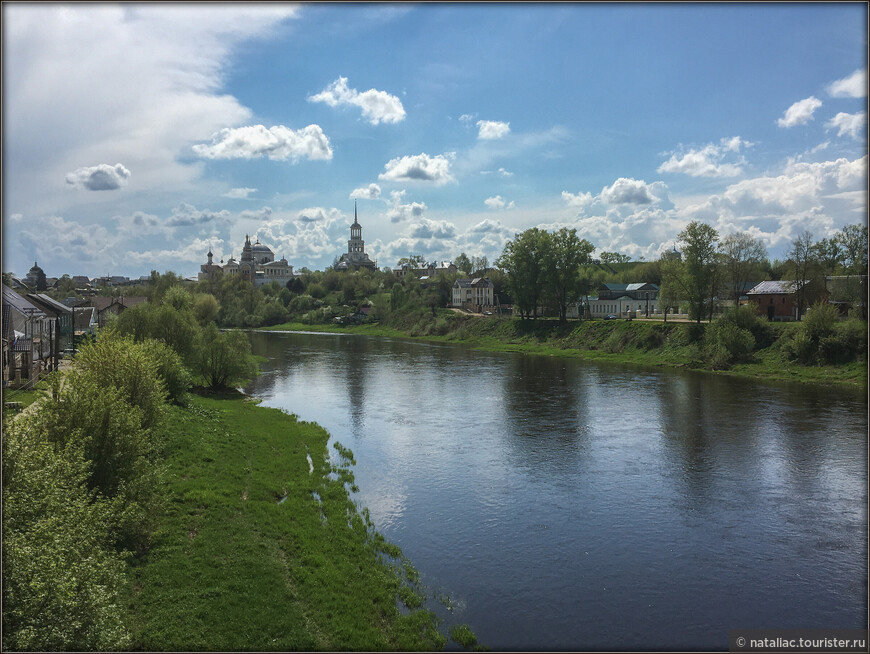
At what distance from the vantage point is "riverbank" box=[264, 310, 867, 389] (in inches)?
1974

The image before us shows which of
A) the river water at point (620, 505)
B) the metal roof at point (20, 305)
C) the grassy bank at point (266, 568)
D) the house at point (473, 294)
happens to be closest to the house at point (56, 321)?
the metal roof at point (20, 305)

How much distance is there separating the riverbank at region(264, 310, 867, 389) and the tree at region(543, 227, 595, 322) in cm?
495

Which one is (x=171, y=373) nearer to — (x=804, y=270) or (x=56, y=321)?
(x=56, y=321)

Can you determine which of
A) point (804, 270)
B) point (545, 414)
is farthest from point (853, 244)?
point (545, 414)

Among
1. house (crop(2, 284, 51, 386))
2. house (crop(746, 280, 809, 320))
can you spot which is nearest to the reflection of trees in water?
house (crop(746, 280, 809, 320))

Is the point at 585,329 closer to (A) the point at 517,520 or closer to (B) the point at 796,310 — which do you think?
(B) the point at 796,310

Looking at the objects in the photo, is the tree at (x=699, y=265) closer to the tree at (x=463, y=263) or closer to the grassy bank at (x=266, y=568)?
the grassy bank at (x=266, y=568)

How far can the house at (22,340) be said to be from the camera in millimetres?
32541

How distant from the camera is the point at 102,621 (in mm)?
10320

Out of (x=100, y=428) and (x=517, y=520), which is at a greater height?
(x=100, y=428)

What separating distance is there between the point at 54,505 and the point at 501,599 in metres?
10.5

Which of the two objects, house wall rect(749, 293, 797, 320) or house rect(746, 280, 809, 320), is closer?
house rect(746, 280, 809, 320)

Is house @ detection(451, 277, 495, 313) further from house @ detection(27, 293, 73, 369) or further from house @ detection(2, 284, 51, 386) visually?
house @ detection(2, 284, 51, 386)

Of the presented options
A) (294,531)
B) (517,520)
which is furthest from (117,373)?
(517,520)
